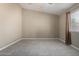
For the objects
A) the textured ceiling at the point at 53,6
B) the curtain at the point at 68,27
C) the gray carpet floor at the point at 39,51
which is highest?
the textured ceiling at the point at 53,6

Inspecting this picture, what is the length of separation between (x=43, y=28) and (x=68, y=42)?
2785 mm

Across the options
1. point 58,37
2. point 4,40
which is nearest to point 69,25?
point 58,37

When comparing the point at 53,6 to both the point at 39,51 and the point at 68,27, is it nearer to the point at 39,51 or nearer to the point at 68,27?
the point at 68,27

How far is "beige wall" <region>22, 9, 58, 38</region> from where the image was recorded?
315 inches

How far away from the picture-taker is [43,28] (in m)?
8.09

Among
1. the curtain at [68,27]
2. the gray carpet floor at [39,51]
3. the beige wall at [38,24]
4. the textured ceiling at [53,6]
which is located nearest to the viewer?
the gray carpet floor at [39,51]

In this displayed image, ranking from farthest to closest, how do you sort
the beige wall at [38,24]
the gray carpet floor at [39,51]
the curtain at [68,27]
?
the beige wall at [38,24] < the curtain at [68,27] < the gray carpet floor at [39,51]

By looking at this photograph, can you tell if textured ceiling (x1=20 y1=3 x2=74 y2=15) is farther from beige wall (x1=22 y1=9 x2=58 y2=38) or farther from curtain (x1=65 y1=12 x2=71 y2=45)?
beige wall (x1=22 y1=9 x2=58 y2=38)

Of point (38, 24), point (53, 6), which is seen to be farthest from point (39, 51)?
point (38, 24)

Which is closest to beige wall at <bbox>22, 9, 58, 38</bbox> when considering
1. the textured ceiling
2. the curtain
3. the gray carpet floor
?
the textured ceiling

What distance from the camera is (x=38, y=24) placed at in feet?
26.6

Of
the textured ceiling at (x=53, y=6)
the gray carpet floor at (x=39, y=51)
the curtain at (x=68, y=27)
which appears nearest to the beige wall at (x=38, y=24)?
the textured ceiling at (x=53, y=6)

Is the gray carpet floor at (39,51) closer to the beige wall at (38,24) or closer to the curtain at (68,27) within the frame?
the curtain at (68,27)

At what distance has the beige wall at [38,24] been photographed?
7992 millimetres
